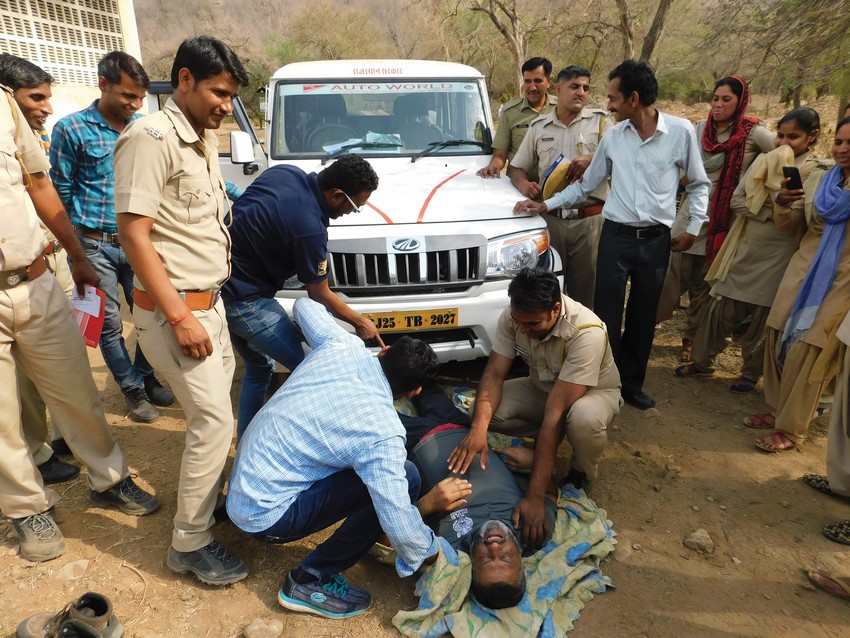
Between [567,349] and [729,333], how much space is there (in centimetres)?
181

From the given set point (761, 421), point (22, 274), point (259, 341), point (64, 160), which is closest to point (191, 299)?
point (259, 341)

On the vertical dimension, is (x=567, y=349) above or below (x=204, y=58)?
below

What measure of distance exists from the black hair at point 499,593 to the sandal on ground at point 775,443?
191 centimetres

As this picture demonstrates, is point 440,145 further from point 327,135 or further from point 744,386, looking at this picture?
point 744,386

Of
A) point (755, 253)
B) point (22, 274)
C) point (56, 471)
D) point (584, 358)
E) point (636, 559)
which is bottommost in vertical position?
point (636, 559)

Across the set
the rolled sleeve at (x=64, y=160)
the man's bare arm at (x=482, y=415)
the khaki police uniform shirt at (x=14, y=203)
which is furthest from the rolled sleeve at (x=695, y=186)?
the rolled sleeve at (x=64, y=160)

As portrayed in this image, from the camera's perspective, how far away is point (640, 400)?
377 cm

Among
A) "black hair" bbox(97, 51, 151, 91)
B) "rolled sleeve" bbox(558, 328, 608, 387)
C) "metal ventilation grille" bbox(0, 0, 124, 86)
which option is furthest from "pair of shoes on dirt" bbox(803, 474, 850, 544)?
"metal ventilation grille" bbox(0, 0, 124, 86)

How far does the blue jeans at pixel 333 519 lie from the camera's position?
2250 millimetres

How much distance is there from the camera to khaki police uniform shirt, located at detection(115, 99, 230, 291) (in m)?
1.98

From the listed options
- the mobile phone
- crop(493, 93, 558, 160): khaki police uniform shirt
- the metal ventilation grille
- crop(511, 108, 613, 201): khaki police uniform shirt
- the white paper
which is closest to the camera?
the white paper

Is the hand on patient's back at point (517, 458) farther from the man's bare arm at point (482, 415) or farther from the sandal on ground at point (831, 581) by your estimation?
the sandal on ground at point (831, 581)

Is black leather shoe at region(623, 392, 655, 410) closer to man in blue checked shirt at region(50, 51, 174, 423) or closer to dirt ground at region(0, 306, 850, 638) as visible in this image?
dirt ground at region(0, 306, 850, 638)

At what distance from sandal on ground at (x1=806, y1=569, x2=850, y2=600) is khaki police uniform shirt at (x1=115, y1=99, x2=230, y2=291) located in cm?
282
